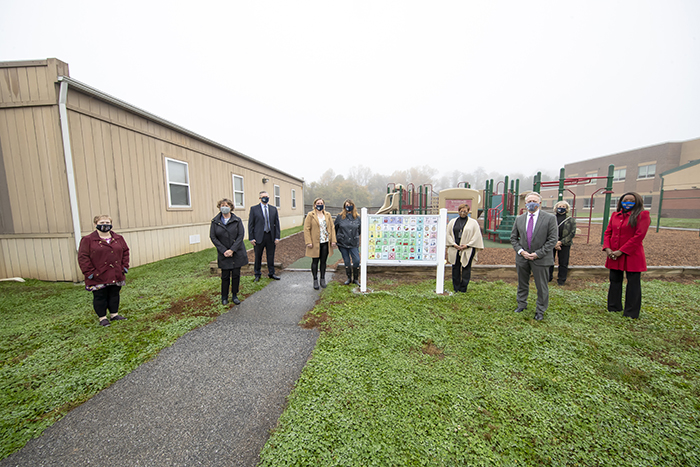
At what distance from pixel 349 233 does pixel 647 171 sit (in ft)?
152

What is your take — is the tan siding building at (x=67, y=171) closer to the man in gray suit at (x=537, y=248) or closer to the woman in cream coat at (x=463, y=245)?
the woman in cream coat at (x=463, y=245)

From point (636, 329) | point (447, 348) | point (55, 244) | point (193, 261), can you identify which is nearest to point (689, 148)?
point (636, 329)

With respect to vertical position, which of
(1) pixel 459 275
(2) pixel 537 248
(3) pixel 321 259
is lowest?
(1) pixel 459 275

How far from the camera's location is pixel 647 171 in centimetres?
3325

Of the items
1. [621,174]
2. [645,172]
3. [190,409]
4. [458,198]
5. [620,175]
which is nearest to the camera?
[190,409]

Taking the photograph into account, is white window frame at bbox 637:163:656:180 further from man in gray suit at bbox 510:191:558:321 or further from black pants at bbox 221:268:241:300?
black pants at bbox 221:268:241:300

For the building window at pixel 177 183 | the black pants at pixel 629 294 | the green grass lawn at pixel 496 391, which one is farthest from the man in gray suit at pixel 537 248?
the building window at pixel 177 183

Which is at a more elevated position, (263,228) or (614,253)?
(263,228)

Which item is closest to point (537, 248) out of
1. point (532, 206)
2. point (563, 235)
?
point (532, 206)

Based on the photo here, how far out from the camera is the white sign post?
4961mm

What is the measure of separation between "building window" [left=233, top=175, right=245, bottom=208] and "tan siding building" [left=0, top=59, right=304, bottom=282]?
4053 millimetres

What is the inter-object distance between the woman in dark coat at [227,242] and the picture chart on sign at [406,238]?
226 cm

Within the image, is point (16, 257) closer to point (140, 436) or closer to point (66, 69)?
point (66, 69)

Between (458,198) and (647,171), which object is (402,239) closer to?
(458,198)
